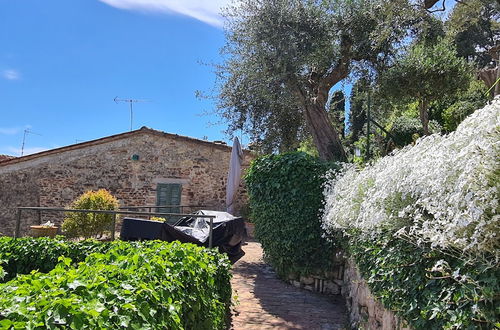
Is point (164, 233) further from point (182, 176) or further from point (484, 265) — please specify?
point (182, 176)

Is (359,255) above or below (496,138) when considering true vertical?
below

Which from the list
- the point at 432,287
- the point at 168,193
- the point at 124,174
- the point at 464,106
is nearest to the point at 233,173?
the point at 168,193

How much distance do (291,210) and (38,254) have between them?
A: 135 inches

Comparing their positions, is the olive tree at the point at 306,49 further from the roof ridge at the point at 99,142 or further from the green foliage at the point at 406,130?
the roof ridge at the point at 99,142

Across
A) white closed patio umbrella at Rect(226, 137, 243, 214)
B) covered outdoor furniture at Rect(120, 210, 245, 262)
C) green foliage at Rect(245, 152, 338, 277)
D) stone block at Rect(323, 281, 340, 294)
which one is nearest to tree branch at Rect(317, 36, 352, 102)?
green foliage at Rect(245, 152, 338, 277)

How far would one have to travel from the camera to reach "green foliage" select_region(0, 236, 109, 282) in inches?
178

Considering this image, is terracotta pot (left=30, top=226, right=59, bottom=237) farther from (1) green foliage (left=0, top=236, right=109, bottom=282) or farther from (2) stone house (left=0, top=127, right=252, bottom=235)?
(1) green foliage (left=0, top=236, right=109, bottom=282)

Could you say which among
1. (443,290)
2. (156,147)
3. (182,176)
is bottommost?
(443,290)

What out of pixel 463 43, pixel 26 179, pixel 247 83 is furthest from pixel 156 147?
pixel 463 43

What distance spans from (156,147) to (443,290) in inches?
477

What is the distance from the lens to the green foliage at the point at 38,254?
453 cm

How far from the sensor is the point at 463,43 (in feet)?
56.2

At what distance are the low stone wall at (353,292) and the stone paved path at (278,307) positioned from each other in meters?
0.15

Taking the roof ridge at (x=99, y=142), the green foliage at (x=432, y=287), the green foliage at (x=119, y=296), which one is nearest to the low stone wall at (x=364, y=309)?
the green foliage at (x=432, y=287)
